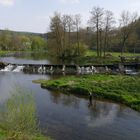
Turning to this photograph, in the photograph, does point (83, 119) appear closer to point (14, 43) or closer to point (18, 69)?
point (18, 69)

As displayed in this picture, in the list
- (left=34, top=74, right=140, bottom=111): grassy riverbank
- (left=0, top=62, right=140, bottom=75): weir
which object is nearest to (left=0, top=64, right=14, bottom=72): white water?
(left=0, top=62, right=140, bottom=75): weir

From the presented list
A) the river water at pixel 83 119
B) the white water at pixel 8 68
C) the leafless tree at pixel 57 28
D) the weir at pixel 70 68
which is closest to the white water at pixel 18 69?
the weir at pixel 70 68

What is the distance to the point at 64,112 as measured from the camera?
21781 mm

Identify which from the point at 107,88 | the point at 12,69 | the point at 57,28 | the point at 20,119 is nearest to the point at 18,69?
the point at 12,69

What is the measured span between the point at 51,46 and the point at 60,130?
60.8 meters

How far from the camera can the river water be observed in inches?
675

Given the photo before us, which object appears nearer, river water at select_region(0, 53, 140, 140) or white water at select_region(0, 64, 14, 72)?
river water at select_region(0, 53, 140, 140)

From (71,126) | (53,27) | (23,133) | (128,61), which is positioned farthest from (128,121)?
(53,27)

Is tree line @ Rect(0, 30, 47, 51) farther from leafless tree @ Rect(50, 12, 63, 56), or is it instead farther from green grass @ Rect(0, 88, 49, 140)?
green grass @ Rect(0, 88, 49, 140)

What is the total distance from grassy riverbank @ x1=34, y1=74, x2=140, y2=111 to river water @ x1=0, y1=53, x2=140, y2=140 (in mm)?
1429

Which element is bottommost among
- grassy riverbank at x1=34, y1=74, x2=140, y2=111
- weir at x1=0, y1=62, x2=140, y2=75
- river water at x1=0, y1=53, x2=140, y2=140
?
river water at x1=0, y1=53, x2=140, y2=140

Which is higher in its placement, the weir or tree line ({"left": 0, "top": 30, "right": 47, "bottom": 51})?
tree line ({"left": 0, "top": 30, "right": 47, "bottom": 51})

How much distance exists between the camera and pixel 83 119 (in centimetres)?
2011

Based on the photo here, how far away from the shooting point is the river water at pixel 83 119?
675 inches
